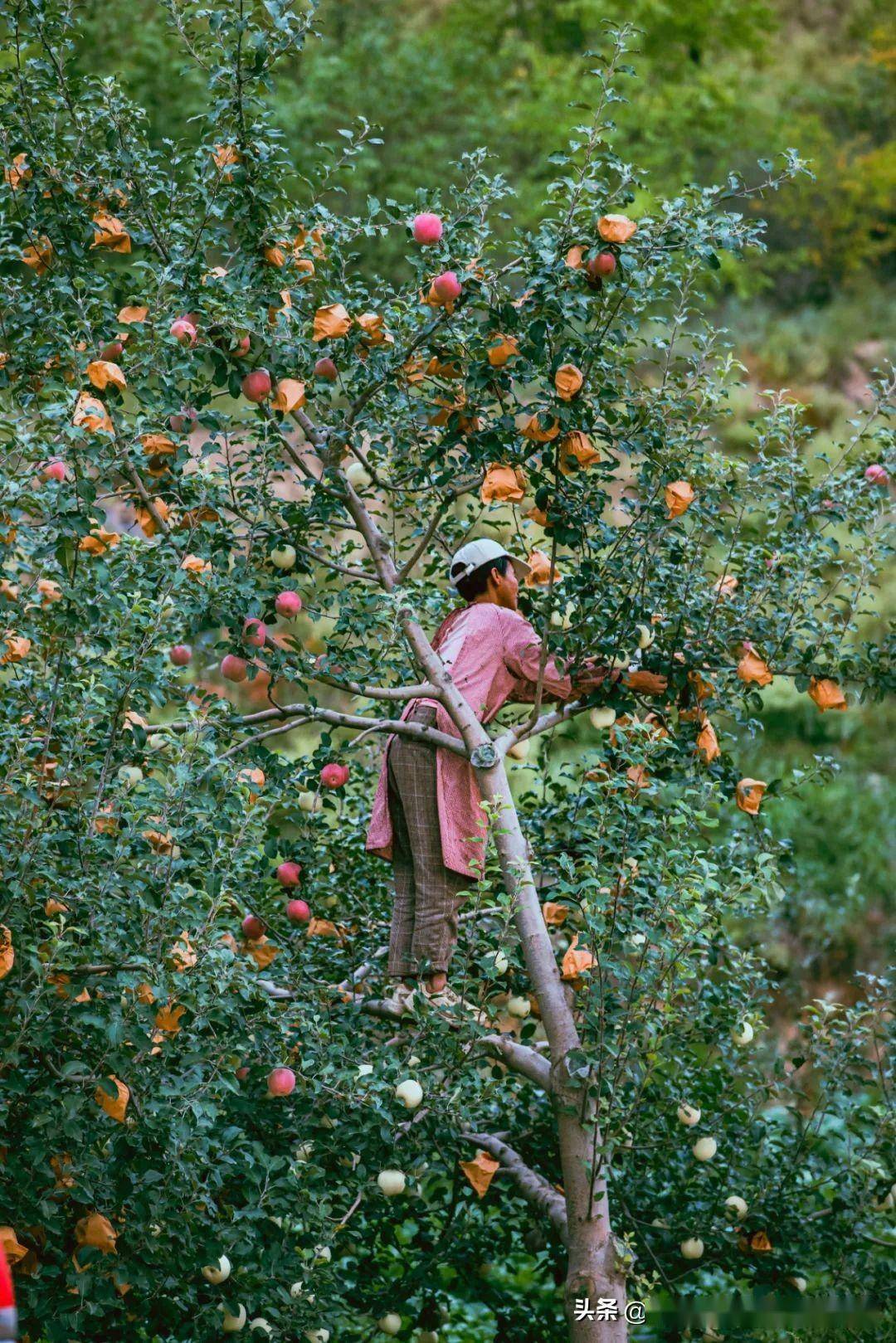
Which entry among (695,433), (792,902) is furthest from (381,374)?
(792,902)

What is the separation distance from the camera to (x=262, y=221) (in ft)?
10.5

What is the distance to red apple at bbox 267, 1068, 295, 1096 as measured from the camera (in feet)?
10.0

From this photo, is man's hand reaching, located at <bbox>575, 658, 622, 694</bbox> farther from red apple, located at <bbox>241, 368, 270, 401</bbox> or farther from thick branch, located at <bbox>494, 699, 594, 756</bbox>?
red apple, located at <bbox>241, 368, 270, 401</bbox>

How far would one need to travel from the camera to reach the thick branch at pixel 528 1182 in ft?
11.6

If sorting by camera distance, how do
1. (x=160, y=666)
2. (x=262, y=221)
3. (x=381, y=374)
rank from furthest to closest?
(x=381, y=374), (x=262, y=221), (x=160, y=666)

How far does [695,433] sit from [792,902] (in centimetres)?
529

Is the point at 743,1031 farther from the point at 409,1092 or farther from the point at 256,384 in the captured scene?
the point at 256,384

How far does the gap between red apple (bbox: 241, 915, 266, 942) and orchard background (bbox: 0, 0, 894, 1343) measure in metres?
0.01

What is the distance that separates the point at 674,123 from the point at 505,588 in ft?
36.7

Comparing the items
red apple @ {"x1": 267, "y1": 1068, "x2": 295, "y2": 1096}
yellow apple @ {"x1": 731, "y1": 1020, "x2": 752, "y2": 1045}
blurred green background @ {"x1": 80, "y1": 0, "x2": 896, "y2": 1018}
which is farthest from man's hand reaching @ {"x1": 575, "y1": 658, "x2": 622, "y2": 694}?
blurred green background @ {"x1": 80, "y1": 0, "x2": 896, "y2": 1018}

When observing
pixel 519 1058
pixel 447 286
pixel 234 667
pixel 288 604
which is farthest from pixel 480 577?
pixel 519 1058

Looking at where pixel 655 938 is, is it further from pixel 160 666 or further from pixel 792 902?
pixel 792 902

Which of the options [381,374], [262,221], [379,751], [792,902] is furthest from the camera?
[792,902]

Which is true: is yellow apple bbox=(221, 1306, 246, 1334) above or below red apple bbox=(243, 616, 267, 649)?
below
